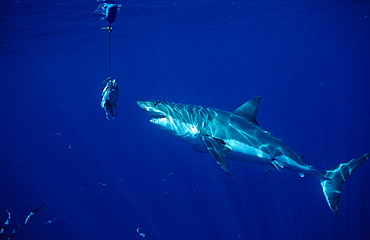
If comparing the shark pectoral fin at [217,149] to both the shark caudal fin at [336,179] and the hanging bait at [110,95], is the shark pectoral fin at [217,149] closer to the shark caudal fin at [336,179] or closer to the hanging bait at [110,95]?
the hanging bait at [110,95]

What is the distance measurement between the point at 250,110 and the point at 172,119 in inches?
103

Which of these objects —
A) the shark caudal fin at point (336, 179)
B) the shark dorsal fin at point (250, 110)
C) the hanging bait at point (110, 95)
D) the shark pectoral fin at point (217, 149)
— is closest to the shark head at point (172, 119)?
the shark pectoral fin at point (217, 149)

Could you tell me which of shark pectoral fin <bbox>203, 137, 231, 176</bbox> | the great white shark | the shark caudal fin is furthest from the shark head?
the shark caudal fin

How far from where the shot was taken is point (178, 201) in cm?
1869

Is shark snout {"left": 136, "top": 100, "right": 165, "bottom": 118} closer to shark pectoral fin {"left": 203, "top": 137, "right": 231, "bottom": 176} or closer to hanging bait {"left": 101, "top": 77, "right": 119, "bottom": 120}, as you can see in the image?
hanging bait {"left": 101, "top": 77, "right": 119, "bottom": 120}

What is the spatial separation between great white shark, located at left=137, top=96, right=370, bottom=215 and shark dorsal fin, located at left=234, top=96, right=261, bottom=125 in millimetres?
29

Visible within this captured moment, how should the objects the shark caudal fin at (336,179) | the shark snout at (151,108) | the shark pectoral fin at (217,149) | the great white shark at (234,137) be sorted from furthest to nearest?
the shark caudal fin at (336,179) → the great white shark at (234,137) → the shark snout at (151,108) → the shark pectoral fin at (217,149)

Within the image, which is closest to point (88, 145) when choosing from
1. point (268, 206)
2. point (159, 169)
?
point (159, 169)

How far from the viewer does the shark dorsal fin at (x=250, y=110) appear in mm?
7202

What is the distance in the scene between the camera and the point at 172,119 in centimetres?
595

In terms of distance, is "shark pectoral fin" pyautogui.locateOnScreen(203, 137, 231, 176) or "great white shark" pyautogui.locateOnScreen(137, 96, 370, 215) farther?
"great white shark" pyautogui.locateOnScreen(137, 96, 370, 215)

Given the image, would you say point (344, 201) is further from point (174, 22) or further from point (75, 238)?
point (174, 22)

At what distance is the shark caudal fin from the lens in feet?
22.3

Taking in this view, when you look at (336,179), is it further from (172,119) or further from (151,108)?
(151,108)
